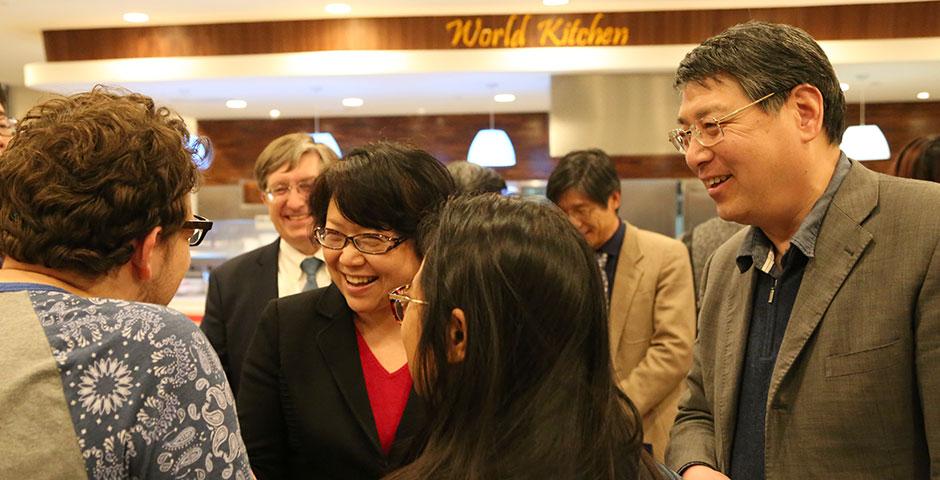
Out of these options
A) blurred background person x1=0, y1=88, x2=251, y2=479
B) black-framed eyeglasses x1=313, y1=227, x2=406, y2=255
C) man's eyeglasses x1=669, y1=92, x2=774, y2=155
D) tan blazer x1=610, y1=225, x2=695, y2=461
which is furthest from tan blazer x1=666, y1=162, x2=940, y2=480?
tan blazer x1=610, y1=225, x2=695, y2=461

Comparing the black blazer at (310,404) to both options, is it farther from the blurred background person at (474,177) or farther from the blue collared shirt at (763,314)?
the blurred background person at (474,177)

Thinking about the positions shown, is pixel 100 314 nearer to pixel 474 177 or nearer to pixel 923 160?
pixel 474 177

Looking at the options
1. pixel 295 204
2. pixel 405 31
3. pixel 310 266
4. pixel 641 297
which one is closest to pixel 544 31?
pixel 405 31

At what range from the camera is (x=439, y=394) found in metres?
1.29

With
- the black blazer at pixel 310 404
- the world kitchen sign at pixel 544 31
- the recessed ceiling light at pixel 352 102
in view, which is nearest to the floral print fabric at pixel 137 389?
the black blazer at pixel 310 404

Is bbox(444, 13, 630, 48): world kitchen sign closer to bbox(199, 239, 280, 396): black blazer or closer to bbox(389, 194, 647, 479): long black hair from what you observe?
bbox(199, 239, 280, 396): black blazer

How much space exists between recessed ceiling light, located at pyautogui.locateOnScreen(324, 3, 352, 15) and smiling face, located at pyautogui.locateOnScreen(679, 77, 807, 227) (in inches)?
219

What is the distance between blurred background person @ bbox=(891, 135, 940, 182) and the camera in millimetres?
2875

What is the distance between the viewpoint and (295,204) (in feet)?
10.2

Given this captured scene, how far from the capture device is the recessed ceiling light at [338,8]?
6.96 meters

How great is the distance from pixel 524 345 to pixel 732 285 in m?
0.89

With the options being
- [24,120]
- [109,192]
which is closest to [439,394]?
[109,192]

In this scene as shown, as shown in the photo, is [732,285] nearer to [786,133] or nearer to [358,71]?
[786,133]

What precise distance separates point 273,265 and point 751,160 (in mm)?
1779
